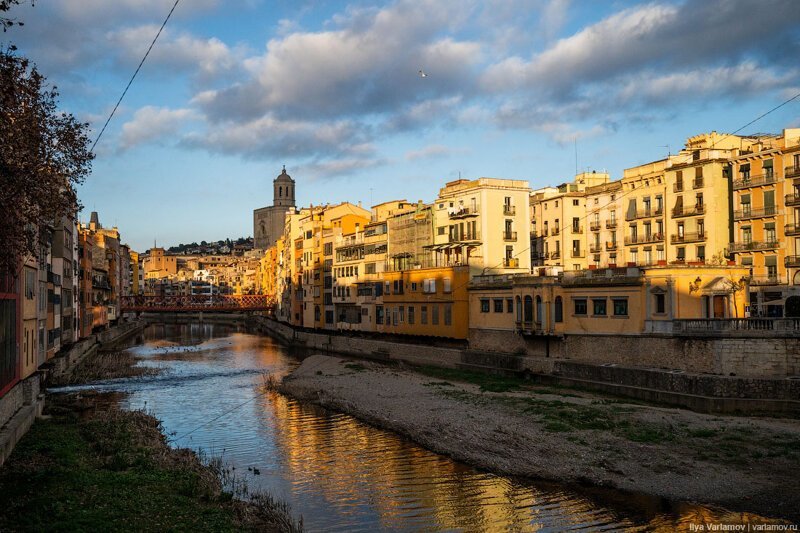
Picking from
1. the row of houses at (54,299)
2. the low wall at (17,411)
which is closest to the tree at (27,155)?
the row of houses at (54,299)

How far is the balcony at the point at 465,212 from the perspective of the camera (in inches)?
2393

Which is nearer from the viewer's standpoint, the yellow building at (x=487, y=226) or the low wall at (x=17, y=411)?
the low wall at (x=17, y=411)

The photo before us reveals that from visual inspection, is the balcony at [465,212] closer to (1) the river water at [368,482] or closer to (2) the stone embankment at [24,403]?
(1) the river water at [368,482]

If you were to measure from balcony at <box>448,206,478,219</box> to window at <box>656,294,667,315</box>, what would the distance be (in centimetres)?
2205

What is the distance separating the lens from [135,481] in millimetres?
21438

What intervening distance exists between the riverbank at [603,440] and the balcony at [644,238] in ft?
82.6

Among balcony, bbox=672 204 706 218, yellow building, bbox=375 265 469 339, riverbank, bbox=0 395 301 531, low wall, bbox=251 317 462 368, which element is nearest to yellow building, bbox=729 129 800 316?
balcony, bbox=672 204 706 218

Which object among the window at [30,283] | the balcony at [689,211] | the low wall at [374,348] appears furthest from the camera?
the balcony at [689,211]

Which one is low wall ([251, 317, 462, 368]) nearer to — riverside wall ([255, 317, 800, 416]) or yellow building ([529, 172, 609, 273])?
riverside wall ([255, 317, 800, 416])

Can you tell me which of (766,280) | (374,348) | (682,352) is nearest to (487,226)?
(374,348)

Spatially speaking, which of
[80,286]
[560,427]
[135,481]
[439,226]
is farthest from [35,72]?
[80,286]

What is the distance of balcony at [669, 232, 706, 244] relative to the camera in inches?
2311

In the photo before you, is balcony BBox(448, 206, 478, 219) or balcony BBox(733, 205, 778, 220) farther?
balcony BBox(448, 206, 478, 219)

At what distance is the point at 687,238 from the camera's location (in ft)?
195
